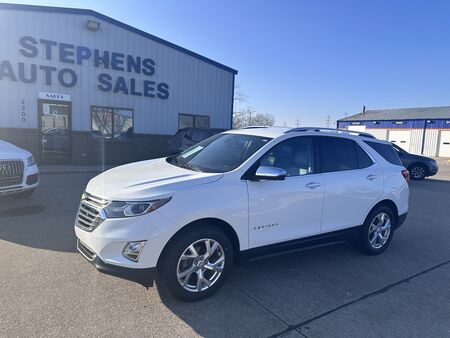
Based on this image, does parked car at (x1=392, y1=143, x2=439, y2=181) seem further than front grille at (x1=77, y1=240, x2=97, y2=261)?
Yes

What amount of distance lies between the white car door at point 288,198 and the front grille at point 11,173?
5.20 meters

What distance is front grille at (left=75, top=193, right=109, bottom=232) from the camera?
3.29m

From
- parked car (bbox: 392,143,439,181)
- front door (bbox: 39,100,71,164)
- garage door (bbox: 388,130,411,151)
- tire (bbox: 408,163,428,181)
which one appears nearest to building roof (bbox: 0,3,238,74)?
front door (bbox: 39,100,71,164)

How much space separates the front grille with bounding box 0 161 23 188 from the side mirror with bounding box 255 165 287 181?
5275 mm

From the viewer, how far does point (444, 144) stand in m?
33.2

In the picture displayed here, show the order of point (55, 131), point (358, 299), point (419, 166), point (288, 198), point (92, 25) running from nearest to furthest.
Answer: point (358, 299), point (288, 198), point (55, 131), point (92, 25), point (419, 166)

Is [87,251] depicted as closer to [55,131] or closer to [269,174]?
[269,174]

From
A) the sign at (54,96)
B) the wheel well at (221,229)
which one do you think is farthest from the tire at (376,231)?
the sign at (54,96)

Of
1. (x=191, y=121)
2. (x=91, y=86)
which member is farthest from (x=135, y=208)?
(x=191, y=121)

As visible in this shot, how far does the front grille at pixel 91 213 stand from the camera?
3285 mm

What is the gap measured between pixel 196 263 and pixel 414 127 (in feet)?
126

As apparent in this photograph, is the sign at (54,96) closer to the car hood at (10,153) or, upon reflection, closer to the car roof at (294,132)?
the car hood at (10,153)

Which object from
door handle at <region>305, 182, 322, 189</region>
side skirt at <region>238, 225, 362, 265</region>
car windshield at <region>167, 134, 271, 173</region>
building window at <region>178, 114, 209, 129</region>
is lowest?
side skirt at <region>238, 225, 362, 265</region>

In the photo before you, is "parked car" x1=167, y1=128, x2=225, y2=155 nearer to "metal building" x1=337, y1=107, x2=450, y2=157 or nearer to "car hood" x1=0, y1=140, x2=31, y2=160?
"car hood" x1=0, y1=140, x2=31, y2=160
